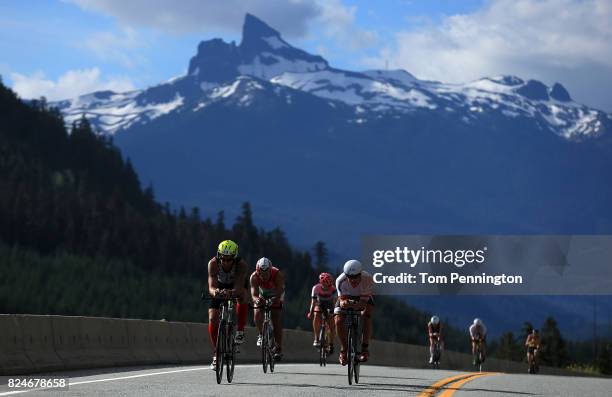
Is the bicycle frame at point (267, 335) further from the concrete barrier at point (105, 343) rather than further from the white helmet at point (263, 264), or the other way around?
the concrete barrier at point (105, 343)

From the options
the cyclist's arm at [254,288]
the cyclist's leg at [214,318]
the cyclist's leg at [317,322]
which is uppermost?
the cyclist's arm at [254,288]

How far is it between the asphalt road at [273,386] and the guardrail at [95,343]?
412 millimetres

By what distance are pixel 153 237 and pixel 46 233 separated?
63.7 feet

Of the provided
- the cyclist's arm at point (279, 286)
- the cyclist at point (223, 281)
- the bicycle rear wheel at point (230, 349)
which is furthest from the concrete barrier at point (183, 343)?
the cyclist at point (223, 281)

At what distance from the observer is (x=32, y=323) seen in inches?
702

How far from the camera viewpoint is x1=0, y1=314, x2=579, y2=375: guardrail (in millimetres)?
17250

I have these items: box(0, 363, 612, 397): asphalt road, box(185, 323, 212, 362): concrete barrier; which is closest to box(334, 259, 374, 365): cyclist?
box(0, 363, 612, 397): asphalt road

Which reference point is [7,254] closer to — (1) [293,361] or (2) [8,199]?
(2) [8,199]

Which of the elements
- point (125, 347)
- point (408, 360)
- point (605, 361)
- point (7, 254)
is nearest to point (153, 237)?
point (7, 254)

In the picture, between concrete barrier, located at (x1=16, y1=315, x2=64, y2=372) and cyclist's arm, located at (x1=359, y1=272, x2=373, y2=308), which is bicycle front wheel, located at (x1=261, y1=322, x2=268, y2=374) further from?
concrete barrier, located at (x1=16, y1=315, x2=64, y2=372)

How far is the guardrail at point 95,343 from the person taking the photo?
679 inches

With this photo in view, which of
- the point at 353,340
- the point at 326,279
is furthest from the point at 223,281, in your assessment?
the point at 326,279

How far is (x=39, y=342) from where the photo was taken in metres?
18.0

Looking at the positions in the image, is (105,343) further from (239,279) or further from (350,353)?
(350,353)
